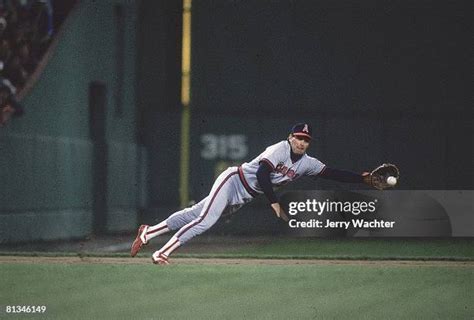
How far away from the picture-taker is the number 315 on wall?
19.3 metres

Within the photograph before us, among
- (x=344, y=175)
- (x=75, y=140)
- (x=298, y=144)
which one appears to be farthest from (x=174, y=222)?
(x=75, y=140)

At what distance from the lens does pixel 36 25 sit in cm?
1555

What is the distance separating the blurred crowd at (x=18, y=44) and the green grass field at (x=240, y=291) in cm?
371

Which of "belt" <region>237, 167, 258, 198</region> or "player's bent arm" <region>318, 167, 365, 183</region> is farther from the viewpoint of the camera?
"belt" <region>237, 167, 258, 198</region>

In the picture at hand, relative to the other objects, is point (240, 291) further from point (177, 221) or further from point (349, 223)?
point (349, 223)

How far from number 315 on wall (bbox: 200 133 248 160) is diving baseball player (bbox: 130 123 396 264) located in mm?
8439

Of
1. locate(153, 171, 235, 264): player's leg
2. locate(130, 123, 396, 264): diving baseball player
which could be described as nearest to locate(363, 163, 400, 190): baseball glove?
locate(130, 123, 396, 264): diving baseball player

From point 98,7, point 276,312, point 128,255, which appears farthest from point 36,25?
point 276,312

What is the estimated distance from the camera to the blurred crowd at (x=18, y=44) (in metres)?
14.8

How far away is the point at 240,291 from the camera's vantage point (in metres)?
9.40

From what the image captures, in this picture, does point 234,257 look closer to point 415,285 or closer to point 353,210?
point 353,210

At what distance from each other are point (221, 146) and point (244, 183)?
8.98 m

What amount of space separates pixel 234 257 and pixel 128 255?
1.19 metres

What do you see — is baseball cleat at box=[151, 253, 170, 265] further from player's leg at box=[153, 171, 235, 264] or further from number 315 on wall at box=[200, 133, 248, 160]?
number 315 on wall at box=[200, 133, 248, 160]
